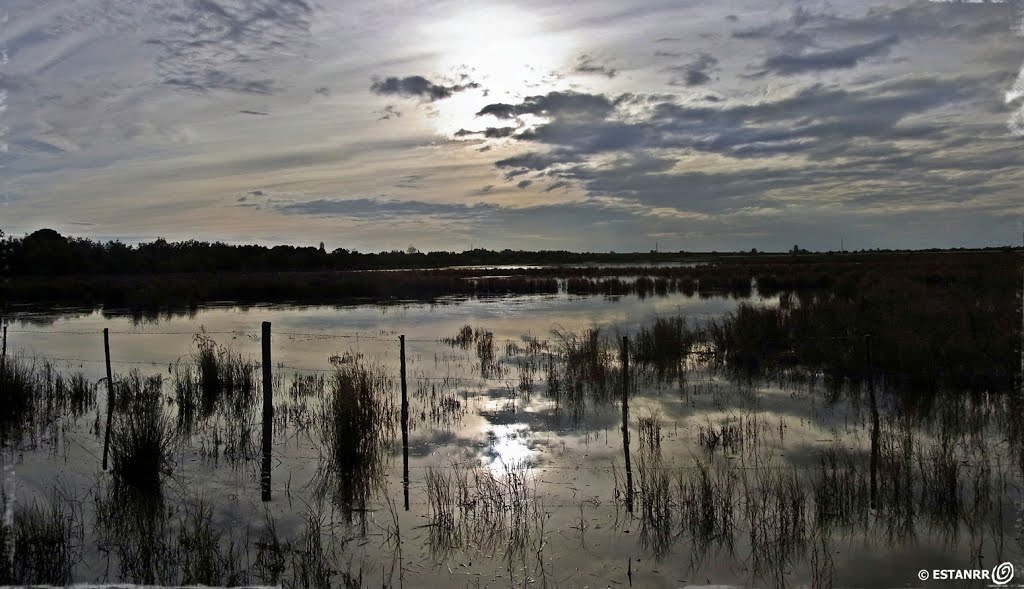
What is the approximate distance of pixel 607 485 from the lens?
791 cm

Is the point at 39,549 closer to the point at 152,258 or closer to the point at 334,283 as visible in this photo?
the point at 334,283

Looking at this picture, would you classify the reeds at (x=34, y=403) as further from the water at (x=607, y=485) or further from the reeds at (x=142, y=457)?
the reeds at (x=142, y=457)

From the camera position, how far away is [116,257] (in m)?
62.2

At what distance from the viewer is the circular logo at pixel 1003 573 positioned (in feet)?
17.3

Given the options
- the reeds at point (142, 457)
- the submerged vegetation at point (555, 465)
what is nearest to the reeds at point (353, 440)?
the submerged vegetation at point (555, 465)

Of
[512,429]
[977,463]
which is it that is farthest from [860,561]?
[512,429]

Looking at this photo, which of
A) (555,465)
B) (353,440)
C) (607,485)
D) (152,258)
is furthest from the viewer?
(152,258)

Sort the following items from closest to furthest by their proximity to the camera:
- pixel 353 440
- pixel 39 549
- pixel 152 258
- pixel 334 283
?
pixel 39 549, pixel 353 440, pixel 334 283, pixel 152 258

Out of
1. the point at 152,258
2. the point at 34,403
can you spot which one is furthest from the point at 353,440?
the point at 152,258

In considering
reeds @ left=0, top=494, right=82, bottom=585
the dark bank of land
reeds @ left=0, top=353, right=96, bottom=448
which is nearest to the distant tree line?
the dark bank of land

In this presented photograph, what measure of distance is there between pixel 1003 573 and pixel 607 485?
3895 mm

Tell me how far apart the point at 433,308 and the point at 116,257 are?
4525 cm

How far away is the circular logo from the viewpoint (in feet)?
17.3

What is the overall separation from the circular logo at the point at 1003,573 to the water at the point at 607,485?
0.14m
